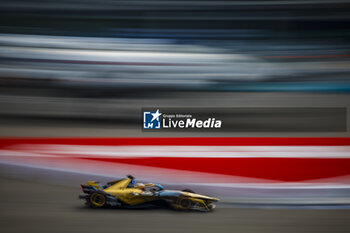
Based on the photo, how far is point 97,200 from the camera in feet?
8.75

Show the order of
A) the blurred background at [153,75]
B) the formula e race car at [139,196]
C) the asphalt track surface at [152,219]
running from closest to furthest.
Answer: the asphalt track surface at [152,219] < the formula e race car at [139,196] < the blurred background at [153,75]

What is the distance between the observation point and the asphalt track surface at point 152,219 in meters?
2.48

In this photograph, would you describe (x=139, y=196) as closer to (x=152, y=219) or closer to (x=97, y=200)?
(x=152, y=219)

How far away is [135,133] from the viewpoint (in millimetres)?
5094

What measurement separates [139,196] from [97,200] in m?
0.32

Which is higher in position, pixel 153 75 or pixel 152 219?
pixel 153 75

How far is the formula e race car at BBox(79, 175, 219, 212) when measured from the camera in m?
2.60

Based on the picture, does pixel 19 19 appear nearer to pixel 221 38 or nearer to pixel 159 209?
pixel 221 38

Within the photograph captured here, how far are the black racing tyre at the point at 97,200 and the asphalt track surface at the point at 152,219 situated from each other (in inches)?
1.8

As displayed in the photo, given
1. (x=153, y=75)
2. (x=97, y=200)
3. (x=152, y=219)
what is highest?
(x=153, y=75)

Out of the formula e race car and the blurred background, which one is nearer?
the formula e race car

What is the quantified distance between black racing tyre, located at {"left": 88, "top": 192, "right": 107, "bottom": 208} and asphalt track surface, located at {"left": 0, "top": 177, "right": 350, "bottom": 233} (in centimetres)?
5

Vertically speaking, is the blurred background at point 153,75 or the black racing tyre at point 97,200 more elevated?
the blurred background at point 153,75

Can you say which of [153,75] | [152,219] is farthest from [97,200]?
[153,75]
